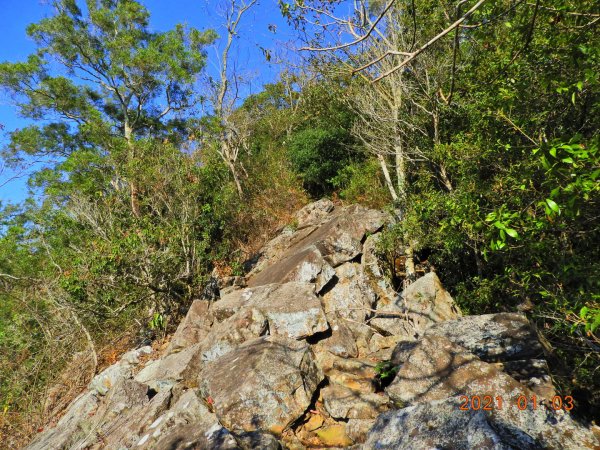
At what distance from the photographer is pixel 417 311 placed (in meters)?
6.90

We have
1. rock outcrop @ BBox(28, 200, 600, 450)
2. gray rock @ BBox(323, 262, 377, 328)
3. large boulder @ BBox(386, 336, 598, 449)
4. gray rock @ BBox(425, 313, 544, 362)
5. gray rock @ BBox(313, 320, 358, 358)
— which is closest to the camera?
large boulder @ BBox(386, 336, 598, 449)

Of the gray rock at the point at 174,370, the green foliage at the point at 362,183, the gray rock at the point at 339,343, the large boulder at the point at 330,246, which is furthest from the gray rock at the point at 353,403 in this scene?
the green foliage at the point at 362,183

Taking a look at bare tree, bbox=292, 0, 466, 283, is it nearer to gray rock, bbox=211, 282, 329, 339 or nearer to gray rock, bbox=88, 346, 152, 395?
gray rock, bbox=211, 282, 329, 339

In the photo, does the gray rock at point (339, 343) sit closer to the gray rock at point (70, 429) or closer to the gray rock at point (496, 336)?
the gray rock at point (496, 336)

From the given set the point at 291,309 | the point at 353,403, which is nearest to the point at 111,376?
the point at 291,309

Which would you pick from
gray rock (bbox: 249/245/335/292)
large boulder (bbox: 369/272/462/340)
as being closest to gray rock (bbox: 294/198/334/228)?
gray rock (bbox: 249/245/335/292)

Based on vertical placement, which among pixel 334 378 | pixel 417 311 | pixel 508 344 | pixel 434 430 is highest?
pixel 434 430

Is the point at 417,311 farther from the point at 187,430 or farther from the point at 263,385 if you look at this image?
the point at 187,430

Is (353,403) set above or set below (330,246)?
below

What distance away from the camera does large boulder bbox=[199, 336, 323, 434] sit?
16.5ft

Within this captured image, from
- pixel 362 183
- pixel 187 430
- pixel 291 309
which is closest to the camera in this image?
pixel 187 430

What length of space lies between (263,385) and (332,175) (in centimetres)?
1081

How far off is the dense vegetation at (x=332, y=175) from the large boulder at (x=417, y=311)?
1.95ft

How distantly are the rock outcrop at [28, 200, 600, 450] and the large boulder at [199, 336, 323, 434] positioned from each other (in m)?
0.02
